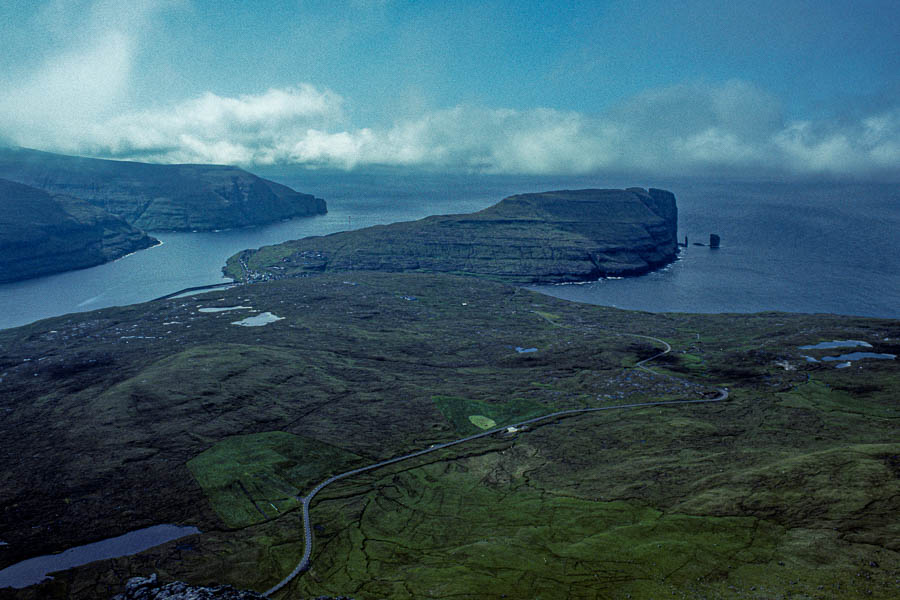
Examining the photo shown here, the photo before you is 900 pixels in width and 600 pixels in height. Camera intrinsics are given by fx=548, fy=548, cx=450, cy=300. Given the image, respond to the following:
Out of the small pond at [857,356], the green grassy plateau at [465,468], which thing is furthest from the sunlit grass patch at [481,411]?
the small pond at [857,356]

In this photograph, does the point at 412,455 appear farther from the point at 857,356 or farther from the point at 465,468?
the point at 857,356

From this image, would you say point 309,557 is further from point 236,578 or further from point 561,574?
point 561,574

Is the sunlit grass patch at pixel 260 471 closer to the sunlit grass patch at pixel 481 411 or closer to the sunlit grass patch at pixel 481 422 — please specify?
the sunlit grass patch at pixel 481 411

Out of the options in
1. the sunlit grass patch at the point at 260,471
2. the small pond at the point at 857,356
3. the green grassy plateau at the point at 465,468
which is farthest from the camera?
the small pond at the point at 857,356

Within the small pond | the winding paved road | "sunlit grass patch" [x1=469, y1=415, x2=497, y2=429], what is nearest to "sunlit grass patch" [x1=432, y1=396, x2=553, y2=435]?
"sunlit grass patch" [x1=469, y1=415, x2=497, y2=429]

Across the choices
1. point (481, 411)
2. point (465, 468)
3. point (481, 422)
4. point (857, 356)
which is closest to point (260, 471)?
point (465, 468)

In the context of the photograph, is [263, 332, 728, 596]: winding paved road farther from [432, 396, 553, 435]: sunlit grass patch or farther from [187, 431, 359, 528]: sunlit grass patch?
[432, 396, 553, 435]: sunlit grass patch
